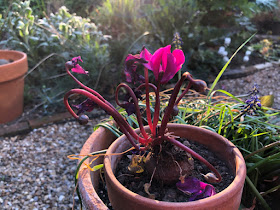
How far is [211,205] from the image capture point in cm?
75

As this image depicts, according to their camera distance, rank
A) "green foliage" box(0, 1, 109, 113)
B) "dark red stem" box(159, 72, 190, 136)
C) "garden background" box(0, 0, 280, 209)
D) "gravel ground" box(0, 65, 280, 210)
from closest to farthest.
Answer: "dark red stem" box(159, 72, 190, 136)
"gravel ground" box(0, 65, 280, 210)
"garden background" box(0, 0, 280, 209)
"green foliage" box(0, 1, 109, 113)

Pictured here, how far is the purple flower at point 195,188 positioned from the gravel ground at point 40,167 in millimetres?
1035

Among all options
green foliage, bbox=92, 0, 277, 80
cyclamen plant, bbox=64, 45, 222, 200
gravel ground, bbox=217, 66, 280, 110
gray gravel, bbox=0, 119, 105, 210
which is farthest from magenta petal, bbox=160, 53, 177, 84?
gravel ground, bbox=217, 66, 280, 110

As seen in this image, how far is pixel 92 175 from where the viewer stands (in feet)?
3.56

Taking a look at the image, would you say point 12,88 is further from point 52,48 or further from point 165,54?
point 165,54

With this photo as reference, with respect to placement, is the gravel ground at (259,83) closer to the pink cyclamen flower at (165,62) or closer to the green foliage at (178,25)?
the green foliage at (178,25)

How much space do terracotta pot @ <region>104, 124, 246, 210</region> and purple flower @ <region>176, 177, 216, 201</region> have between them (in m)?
0.06

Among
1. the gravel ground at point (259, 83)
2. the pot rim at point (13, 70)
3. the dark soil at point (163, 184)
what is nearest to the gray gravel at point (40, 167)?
the pot rim at point (13, 70)

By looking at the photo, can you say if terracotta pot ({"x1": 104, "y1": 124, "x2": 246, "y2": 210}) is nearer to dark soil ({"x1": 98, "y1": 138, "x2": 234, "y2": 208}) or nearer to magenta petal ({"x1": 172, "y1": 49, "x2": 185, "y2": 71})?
dark soil ({"x1": 98, "y1": 138, "x2": 234, "y2": 208})

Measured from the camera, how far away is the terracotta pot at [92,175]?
84cm

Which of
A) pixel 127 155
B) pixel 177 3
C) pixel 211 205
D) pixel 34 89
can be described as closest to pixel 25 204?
pixel 127 155

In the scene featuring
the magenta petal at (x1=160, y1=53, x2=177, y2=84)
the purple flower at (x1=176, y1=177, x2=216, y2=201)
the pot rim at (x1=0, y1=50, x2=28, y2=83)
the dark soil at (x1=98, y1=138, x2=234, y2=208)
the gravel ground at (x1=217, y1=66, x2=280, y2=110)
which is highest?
the magenta petal at (x1=160, y1=53, x2=177, y2=84)

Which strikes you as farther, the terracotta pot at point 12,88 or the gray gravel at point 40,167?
the terracotta pot at point 12,88

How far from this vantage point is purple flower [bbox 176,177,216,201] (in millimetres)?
831
